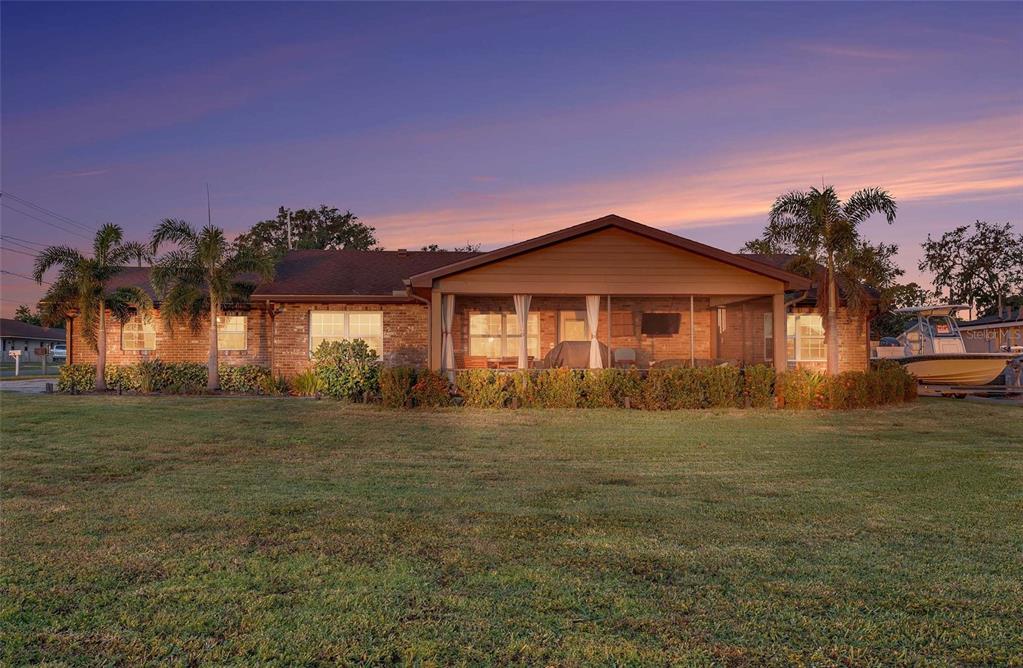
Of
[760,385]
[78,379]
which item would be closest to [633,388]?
[760,385]

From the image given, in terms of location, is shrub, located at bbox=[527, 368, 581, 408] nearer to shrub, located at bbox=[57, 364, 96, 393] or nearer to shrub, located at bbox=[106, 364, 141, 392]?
shrub, located at bbox=[106, 364, 141, 392]

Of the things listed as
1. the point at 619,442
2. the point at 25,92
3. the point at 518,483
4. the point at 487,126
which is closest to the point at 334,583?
the point at 518,483

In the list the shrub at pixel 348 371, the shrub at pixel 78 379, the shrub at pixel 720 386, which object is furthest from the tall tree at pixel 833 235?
the shrub at pixel 78 379

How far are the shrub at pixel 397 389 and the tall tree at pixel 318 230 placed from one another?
29.6 metres

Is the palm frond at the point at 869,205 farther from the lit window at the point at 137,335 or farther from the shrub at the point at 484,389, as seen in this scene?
the lit window at the point at 137,335

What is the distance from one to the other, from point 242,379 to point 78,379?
505 centimetres

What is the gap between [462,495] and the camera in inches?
275

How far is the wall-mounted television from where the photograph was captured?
22.7 metres

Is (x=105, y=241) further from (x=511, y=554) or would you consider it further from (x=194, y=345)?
(x=511, y=554)

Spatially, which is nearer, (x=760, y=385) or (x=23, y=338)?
(x=760, y=385)

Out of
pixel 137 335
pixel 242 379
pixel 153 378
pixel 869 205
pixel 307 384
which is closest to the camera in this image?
pixel 869 205

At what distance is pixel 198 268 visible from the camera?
20.3 metres

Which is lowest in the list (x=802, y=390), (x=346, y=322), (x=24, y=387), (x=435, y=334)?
(x=24, y=387)

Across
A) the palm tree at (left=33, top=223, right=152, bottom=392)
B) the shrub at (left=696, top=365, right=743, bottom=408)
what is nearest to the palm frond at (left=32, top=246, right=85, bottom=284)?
the palm tree at (left=33, top=223, right=152, bottom=392)
